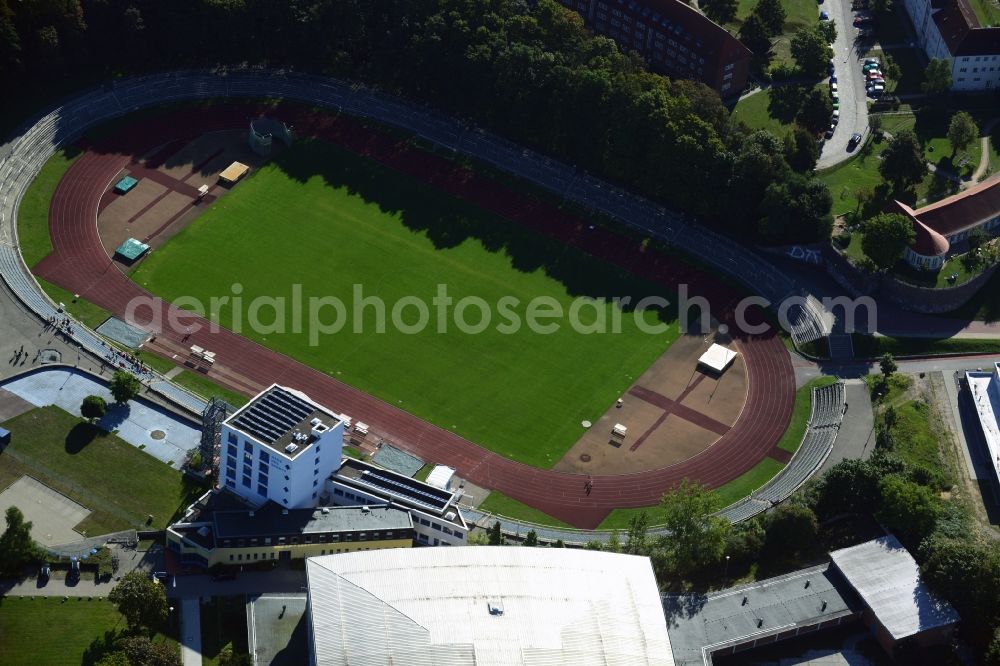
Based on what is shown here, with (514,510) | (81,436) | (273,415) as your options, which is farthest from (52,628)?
(514,510)

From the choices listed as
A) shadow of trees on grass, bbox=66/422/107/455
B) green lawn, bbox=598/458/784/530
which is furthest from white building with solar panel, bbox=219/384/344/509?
green lawn, bbox=598/458/784/530

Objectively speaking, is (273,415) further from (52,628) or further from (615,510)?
(615,510)

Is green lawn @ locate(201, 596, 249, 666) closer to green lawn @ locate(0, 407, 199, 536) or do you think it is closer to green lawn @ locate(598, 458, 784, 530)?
green lawn @ locate(0, 407, 199, 536)

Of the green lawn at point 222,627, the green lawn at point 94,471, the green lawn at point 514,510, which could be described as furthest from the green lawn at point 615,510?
the green lawn at point 94,471

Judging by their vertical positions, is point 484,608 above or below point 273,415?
below

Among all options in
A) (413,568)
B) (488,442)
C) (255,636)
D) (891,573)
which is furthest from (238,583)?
(891,573)

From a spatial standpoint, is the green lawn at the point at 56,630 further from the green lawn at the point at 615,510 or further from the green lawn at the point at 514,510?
the green lawn at the point at 615,510
